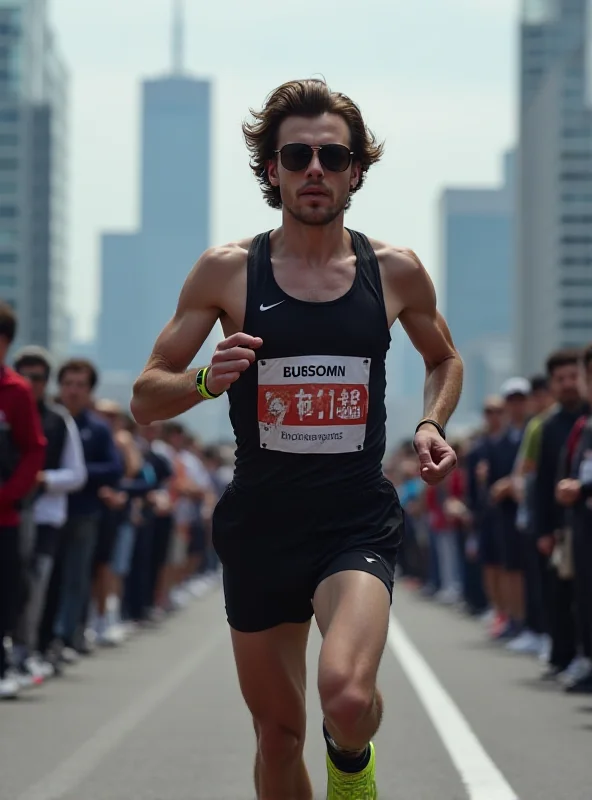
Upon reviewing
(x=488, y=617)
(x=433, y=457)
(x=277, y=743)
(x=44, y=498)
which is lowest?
(x=488, y=617)

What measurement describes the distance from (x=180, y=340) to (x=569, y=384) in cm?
873

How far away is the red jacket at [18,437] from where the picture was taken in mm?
11828

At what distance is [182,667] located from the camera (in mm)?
15477

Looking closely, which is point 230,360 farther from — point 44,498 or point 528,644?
point 528,644

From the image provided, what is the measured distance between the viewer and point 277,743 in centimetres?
610

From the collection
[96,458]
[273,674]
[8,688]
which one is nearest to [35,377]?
[96,458]

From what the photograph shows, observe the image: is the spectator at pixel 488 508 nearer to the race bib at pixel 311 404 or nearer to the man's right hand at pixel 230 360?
the race bib at pixel 311 404

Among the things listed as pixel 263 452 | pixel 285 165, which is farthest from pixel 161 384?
pixel 285 165

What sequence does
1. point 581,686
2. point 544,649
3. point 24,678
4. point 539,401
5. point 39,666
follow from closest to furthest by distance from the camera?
point 581,686
point 24,678
point 39,666
point 544,649
point 539,401

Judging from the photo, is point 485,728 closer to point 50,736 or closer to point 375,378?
point 50,736

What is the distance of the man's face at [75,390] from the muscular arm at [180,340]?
31.3ft

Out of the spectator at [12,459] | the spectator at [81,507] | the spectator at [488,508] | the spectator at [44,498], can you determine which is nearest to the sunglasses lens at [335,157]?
the spectator at [12,459]

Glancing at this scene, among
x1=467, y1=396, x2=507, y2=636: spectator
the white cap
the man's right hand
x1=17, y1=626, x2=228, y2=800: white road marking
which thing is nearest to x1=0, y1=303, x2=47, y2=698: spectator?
x1=17, y1=626, x2=228, y2=800: white road marking

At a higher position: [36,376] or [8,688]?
[36,376]
